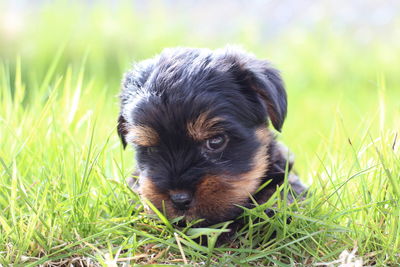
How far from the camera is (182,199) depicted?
3.27 metres

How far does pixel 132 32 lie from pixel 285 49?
111 inches

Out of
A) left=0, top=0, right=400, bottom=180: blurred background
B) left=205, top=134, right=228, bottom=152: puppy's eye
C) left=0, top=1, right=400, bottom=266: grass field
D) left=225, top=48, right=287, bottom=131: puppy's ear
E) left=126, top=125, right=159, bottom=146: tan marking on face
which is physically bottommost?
left=0, top=0, right=400, bottom=180: blurred background

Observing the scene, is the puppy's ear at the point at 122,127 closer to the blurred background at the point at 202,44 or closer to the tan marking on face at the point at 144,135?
the tan marking on face at the point at 144,135

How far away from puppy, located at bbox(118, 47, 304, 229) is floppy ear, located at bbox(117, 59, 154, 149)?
0.03 ft

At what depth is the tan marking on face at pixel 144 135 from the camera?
3.51m

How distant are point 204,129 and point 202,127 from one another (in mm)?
17

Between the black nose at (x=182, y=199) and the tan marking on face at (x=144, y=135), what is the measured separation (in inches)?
16.3

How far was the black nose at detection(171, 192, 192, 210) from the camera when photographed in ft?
10.7

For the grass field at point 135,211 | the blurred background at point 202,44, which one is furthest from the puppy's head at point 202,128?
the blurred background at point 202,44

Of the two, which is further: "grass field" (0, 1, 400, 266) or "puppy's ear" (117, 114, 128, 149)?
"puppy's ear" (117, 114, 128, 149)

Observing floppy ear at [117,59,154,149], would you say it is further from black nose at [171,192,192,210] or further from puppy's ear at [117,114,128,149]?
black nose at [171,192,192,210]

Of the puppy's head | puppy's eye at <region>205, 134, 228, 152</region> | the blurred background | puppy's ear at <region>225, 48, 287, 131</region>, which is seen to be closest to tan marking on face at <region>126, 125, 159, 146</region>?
the puppy's head

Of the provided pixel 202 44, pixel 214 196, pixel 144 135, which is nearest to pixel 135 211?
pixel 144 135

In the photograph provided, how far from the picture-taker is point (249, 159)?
365 centimetres
